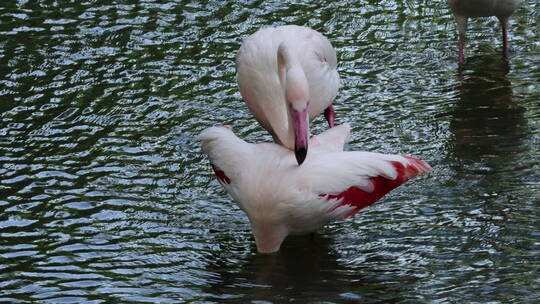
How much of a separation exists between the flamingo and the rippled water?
0.65m

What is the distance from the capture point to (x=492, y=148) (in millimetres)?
7004

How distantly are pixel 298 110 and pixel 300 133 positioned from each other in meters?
0.12

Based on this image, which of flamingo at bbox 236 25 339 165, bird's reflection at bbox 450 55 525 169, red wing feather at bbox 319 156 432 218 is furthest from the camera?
bird's reflection at bbox 450 55 525 169

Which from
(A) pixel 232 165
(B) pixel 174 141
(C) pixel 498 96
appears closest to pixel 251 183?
(A) pixel 232 165

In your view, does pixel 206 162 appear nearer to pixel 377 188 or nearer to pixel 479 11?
pixel 377 188

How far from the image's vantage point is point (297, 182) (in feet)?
17.7

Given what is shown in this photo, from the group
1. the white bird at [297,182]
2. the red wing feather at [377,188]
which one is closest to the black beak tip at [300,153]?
the white bird at [297,182]

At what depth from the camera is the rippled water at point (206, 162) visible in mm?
5449

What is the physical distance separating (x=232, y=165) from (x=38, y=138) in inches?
87.9

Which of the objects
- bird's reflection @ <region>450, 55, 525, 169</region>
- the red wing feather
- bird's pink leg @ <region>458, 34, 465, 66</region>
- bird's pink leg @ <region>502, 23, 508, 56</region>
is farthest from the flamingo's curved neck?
bird's pink leg @ <region>502, 23, 508, 56</region>

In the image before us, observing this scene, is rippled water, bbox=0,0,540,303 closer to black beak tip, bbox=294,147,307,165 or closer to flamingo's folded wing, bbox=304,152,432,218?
flamingo's folded wing, bbox=304,152,432,218

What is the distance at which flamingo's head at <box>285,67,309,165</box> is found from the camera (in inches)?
208

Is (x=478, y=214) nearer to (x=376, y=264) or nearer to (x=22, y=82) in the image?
(x=376, y=264)

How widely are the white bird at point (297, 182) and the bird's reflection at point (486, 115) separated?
1.40 m
